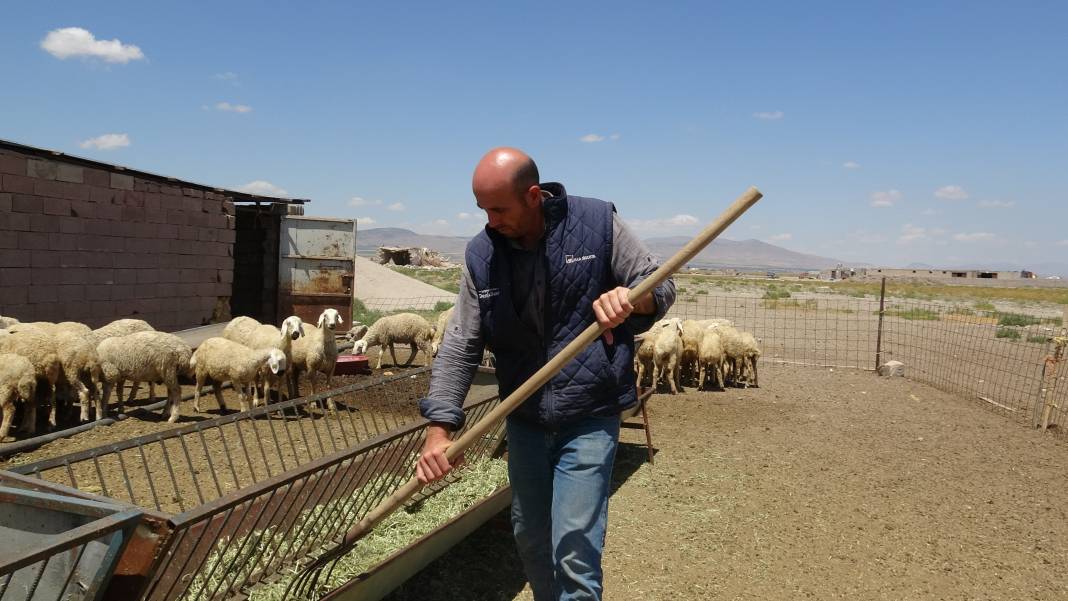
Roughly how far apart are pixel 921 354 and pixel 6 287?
1770 cm

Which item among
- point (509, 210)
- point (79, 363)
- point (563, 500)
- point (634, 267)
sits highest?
point (509, 210)

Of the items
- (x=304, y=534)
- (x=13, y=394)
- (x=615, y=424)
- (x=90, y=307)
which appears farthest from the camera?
(x=90, y=307)

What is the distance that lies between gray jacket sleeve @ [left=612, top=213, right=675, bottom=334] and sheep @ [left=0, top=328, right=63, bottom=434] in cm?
713

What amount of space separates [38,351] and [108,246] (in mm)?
3691

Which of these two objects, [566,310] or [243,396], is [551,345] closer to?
[566,310]

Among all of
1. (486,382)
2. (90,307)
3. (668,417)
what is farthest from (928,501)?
(90,307)

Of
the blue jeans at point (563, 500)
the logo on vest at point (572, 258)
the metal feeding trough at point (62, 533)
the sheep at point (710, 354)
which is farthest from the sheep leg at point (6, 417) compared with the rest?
the sheep at point (710, 354)

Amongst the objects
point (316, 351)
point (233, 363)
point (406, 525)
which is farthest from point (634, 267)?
point (316, 351)

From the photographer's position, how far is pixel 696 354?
11.2 m

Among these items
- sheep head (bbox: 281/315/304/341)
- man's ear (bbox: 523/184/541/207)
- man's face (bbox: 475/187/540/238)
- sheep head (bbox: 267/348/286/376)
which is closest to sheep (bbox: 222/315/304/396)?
sheep head (bbox: 281/315/304/341)

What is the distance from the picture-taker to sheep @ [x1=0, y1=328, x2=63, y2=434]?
7.20 meters

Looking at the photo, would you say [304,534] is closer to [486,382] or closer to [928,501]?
[486,382]

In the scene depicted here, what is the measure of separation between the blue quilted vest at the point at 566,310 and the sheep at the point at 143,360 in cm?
643

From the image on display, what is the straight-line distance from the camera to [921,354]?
1597cm
